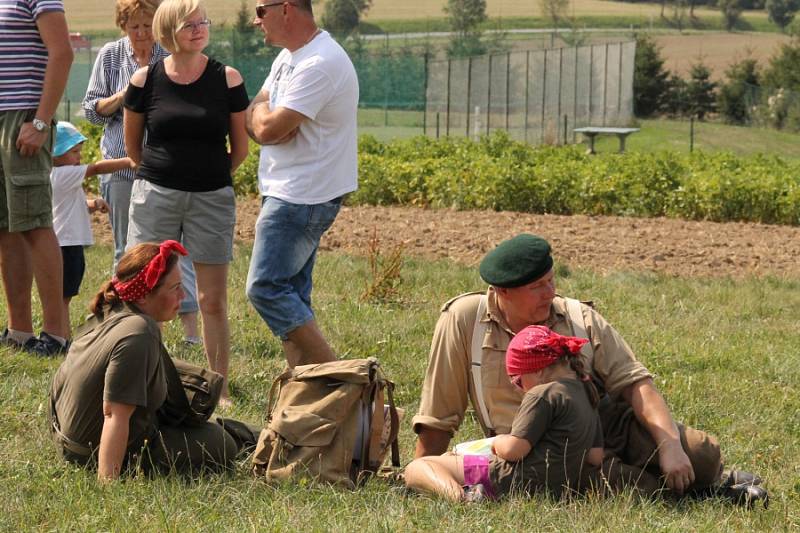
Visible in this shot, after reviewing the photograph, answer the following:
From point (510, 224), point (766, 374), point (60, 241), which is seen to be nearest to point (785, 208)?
point (510, 224)

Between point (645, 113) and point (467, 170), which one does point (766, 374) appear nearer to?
point (467, 170)

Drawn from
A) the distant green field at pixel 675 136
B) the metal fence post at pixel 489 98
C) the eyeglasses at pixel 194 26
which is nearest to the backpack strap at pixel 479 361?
the eyeglasses at pixel 194 26

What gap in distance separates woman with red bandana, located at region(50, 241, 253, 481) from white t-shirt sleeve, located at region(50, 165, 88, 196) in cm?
274

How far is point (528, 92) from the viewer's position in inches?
1340

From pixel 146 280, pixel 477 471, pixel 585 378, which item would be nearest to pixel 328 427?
pixel 477 471

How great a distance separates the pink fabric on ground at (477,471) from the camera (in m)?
4.52

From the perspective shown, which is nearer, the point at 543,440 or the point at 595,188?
the point at 543,440

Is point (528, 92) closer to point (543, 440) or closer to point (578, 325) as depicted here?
point (578, 325)

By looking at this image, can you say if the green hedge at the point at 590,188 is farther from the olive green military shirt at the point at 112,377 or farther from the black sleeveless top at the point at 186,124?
the olive green military shirt at the point at 112,377

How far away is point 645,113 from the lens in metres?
51.5

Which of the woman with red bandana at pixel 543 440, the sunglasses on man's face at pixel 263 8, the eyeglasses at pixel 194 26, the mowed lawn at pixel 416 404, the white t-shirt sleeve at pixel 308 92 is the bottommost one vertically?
the mowed lawn at pixel 416 404

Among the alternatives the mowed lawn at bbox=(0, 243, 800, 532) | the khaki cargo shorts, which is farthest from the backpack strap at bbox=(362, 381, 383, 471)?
the khaki cargo shorts

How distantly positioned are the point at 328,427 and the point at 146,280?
859mm

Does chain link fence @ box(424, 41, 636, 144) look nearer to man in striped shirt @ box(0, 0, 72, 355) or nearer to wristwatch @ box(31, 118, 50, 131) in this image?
man in striped shirt @ box(0, 0, 72, 355)
